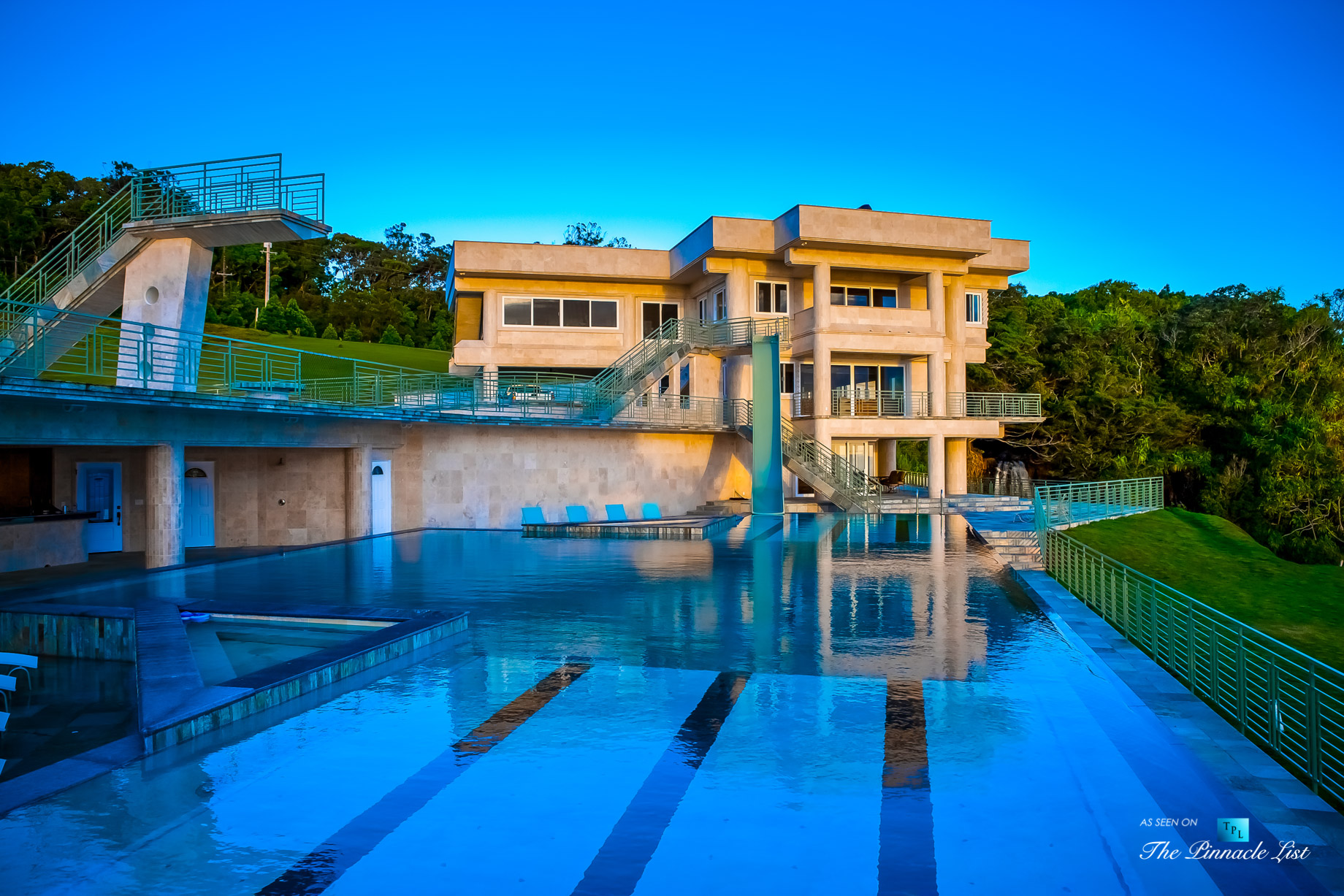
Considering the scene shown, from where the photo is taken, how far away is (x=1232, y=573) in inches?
1337

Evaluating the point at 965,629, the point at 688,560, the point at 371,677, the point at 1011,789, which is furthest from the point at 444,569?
the point at 1011,789

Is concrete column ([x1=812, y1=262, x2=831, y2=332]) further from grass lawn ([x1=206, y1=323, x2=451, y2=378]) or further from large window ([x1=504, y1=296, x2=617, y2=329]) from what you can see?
grass lawn ([x1=206, y1=323, x2=451, y2=378])

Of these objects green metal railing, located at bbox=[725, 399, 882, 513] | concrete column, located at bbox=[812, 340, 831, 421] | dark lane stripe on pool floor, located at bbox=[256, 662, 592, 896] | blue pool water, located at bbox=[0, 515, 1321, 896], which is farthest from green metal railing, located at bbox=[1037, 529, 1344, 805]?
concrete column, located at bbox=[812, 340, 831, 421]

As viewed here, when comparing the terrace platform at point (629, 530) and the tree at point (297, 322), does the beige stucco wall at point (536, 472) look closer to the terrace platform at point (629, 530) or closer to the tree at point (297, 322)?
the terrace platform at point (629, 530)

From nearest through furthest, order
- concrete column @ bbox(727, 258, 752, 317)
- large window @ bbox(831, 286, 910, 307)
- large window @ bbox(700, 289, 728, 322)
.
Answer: concrete column @ bbox(727, 258, 752, 317) < large window @ bbox(700, 289, 728, 322) < large window @ bbox(831, 286, 910, 307)

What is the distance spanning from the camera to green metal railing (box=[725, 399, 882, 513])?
1214 inches

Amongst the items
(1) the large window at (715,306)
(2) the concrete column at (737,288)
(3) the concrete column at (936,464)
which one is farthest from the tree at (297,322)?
(3) the concrete column at (936,464)

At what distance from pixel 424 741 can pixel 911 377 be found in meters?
31.6

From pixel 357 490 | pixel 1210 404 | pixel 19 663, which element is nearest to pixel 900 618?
pixel 19 663

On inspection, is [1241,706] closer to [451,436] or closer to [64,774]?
[64,774]

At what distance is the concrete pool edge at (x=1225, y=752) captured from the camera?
5.39 m

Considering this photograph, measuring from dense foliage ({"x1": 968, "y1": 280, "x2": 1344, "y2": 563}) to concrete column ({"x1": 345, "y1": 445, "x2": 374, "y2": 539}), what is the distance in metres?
32.4

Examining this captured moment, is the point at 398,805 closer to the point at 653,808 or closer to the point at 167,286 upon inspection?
the point at 653,808

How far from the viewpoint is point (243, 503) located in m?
24.1
